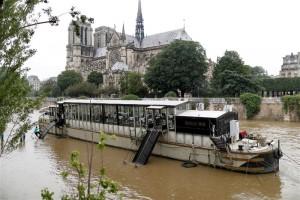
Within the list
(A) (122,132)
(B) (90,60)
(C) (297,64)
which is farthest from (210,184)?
(B) (90,60)

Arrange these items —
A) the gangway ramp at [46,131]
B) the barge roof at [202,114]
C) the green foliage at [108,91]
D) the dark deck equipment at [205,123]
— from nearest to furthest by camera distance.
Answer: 1. the dark deck equipment at [205,123]
2. the barge roof at [202,114]
3. the gangway ramp at [46,131]
4. the green foliage at [108,91]

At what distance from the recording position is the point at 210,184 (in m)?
19.2

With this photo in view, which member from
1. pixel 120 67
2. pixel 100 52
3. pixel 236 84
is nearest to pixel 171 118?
pixel 236 84

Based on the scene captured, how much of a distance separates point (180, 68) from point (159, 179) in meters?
49.2

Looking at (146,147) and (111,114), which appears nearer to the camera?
(146,147)

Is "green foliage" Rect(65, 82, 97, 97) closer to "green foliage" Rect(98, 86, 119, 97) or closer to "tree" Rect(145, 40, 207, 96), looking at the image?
"green foliage" Rect(98, 86, 119, 97)

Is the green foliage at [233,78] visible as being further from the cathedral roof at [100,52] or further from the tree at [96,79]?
the cathedral roof at [100,52]

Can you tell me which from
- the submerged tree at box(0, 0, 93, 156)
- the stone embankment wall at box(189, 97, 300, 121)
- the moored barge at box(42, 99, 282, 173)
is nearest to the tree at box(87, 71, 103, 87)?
the stone embankment wall at box(189, 97, 300, 121)

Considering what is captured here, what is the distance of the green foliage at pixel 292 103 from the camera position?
161 feet

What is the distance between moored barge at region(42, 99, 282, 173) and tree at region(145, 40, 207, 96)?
38.8 metres

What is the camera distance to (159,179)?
2044 cm

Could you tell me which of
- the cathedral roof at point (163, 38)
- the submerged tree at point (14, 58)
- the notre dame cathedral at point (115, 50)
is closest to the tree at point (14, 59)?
the submerged tree at point (14, 58)

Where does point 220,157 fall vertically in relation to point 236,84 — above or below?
below

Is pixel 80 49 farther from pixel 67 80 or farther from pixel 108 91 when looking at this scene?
pixel 108 91
